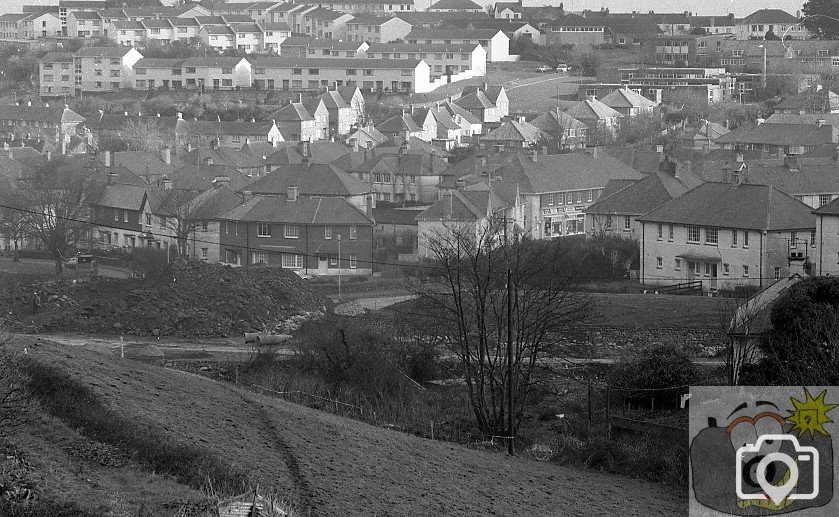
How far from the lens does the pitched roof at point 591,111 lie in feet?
208

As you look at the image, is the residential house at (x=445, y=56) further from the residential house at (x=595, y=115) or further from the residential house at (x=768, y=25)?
the residential house at (x=768, y=25)

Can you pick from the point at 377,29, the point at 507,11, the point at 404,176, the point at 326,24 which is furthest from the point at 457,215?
the point at 507,11

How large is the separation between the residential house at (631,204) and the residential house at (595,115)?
72.3 ft

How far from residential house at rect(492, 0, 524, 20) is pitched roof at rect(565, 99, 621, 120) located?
130 ft

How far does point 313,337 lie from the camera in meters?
21.9

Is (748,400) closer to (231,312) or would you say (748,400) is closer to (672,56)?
(231,312)

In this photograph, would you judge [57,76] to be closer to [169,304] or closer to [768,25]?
[768,25]

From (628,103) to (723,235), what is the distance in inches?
1390

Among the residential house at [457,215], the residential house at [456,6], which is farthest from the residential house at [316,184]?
the residential house at [456,6]

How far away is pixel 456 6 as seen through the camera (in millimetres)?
109188

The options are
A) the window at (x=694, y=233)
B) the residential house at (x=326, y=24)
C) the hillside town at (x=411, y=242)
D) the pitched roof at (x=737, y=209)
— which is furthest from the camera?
the residential house at (x=326, y=24)

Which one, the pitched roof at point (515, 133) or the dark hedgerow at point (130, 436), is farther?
the pitched roof at point (515, 133)

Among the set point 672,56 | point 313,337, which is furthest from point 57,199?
point 672,56

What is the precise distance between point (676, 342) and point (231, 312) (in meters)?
7.82
